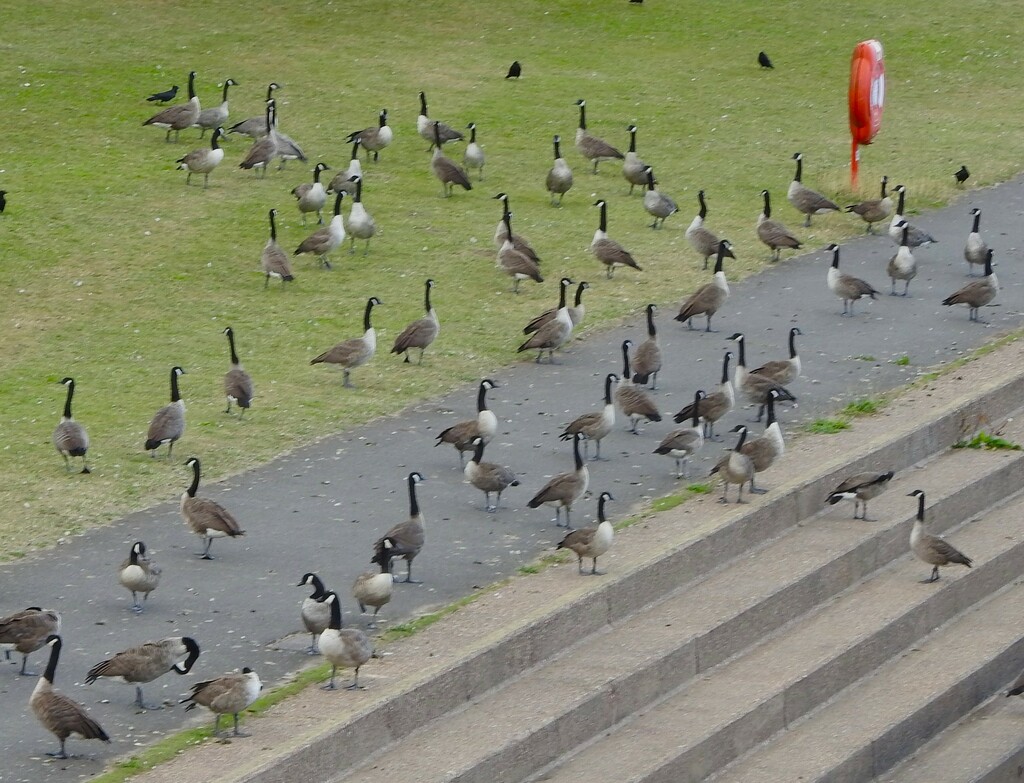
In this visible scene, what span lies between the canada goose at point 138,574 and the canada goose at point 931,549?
694cm

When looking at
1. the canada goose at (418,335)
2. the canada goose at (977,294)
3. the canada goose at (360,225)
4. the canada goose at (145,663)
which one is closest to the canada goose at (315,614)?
the canada goose at (145,663)

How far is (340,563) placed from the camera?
1514cm

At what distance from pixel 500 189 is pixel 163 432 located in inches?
496

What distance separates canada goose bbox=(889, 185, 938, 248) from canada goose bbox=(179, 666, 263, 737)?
15.1 metres

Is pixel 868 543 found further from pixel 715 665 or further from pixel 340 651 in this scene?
pixel 340 651

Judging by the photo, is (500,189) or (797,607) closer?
(797,607)

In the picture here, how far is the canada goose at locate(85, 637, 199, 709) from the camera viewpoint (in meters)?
12.5

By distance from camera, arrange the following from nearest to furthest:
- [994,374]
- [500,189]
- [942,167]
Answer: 1. [994,374]
2. [500,189]
3. [942,167]

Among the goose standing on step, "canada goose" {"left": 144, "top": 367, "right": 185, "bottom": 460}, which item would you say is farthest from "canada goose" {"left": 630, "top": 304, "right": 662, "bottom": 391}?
"canada goose" {"left": 144, "top": 367, "right": 185, "bottom": 460}

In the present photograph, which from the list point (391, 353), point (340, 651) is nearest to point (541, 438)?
point (391, 353)

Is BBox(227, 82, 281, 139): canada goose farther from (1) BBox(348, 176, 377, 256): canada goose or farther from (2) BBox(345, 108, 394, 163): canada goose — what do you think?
(1) BBox(348, 176, 377, 256): canada goose

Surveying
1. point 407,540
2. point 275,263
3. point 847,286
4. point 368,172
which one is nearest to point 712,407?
point 407,540

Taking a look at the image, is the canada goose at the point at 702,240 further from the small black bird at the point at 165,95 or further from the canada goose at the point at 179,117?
the small black bird at the point at 165,95

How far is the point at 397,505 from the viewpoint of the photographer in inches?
652
